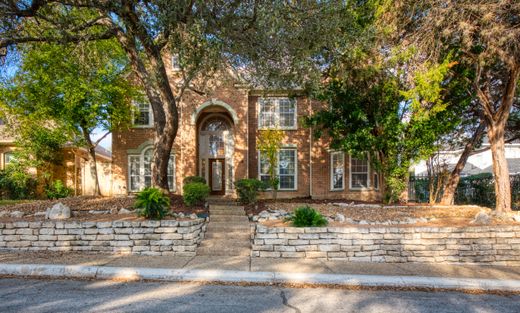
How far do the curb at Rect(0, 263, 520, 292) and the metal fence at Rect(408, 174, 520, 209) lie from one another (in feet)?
35.6

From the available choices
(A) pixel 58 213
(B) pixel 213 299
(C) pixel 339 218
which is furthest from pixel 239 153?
(B) pixel 213 299

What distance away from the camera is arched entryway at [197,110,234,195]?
15.2 meters

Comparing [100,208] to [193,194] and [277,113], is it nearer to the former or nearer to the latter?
[193,194]

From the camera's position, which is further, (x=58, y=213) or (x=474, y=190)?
(x=474, y=190)

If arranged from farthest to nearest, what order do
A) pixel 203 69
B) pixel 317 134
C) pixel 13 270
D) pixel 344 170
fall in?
pixel 344 170, pixel 317 134, pixel 203 69, pixel 13 270

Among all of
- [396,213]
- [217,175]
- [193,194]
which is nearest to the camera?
[193,194]

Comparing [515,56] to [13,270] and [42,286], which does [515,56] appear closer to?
[42,286]

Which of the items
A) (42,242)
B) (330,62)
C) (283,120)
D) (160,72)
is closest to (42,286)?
(42,242)

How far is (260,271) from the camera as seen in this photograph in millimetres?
5891

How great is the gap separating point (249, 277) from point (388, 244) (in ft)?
11.5

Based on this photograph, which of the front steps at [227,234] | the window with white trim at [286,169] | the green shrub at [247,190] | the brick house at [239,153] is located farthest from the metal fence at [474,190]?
the front steps at [227,234]

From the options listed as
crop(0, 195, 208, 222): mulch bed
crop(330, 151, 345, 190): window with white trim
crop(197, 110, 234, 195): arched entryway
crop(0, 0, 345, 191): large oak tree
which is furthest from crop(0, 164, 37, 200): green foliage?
crop(330, 151, 345, 190): window with white trim

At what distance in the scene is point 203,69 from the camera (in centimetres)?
855

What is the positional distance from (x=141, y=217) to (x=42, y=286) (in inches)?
104
